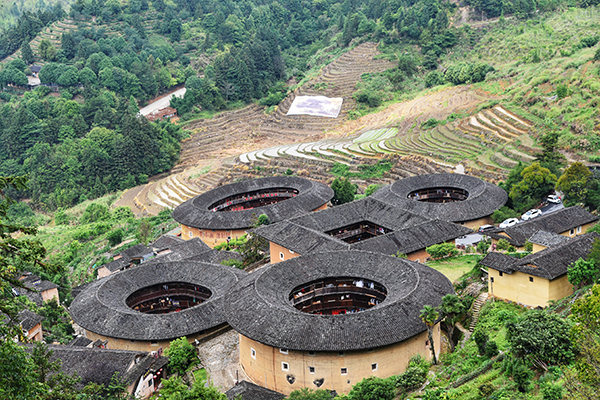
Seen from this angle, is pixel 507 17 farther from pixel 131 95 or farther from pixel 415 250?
pixel 415 250

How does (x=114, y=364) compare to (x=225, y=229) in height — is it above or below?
above

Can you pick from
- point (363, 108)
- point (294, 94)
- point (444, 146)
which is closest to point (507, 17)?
point (363, 108)

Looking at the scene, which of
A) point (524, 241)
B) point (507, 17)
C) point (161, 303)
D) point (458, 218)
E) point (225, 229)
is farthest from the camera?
point (507, 17)

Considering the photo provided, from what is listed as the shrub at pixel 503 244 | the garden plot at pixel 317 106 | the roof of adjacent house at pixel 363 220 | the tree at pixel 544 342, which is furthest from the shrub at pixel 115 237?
the tree at pixel 544 342

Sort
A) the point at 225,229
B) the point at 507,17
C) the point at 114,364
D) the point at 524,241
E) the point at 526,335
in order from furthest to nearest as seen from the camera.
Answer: the point at 507,17, the point at 225,229, the point at 524,241, the point at 114,364, the point at 526,335

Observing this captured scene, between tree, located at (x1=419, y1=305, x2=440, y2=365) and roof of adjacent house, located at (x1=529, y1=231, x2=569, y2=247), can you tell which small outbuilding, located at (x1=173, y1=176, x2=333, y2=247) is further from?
tree, located at (x1=419, y1=305, x2=440, y2=365)

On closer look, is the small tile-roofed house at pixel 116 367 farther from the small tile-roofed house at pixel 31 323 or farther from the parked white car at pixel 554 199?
the parked white car at pixel 554 199

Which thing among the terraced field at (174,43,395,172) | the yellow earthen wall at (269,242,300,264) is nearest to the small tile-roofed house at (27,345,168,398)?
the yellow earthen wall at (269,242,300,264)

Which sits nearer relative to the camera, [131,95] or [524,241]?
[524,241]
